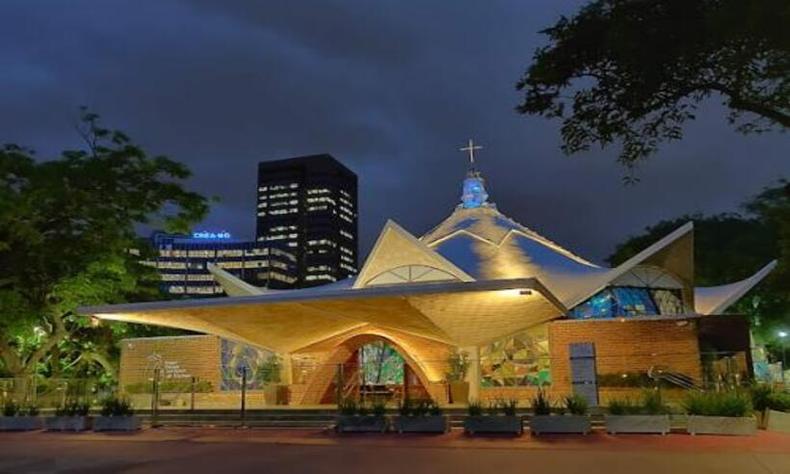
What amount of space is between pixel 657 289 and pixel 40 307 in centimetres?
2225

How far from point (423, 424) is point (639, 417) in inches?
172

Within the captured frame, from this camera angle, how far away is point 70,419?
17.7 meters

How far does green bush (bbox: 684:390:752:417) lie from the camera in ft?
41.9

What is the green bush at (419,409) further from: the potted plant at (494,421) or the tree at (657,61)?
the tree at (657,61)

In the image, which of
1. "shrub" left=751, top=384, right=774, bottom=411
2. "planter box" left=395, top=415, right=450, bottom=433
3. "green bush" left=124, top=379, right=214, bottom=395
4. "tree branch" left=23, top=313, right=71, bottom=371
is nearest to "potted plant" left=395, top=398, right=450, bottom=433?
"planter box" left=395, top=415, right=450, bottom=433

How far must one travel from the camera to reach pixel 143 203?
79.0 ft

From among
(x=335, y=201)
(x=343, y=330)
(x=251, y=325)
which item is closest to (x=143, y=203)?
(x=251, y=325)

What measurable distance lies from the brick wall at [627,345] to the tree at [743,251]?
8.58 meters

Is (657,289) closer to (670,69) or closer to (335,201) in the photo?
(670,69)

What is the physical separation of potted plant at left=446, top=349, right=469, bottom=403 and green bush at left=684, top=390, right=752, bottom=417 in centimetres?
889

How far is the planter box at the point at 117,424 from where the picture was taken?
17172mm

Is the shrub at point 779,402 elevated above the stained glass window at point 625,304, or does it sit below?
below

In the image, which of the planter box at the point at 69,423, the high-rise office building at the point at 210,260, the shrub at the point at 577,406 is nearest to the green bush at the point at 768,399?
the shrub at the point at 577,406

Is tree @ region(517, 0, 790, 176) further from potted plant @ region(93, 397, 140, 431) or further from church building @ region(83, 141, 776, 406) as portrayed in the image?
potted plant @ region(93, 397, 140, 431)
